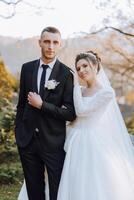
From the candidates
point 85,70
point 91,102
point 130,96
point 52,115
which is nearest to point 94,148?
point 91,102

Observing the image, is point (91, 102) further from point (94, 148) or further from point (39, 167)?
point (39, 167)

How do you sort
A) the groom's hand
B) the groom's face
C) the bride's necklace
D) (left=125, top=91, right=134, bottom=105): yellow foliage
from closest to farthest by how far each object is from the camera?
the groom's hand, the groom's face, the bride's necklace, (left=125, top=91, right=134, bottom=105): yellow foliage

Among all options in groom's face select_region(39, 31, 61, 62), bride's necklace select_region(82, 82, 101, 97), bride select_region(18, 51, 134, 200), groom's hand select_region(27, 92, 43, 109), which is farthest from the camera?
bride's necklace select_region(82, 82, 101, 97)

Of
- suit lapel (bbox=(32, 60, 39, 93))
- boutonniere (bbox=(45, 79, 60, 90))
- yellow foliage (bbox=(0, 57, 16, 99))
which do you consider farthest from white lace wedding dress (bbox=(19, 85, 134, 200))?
yellow foliage (bbox=(0, 57, 16, 99))

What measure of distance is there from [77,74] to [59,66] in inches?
7.9

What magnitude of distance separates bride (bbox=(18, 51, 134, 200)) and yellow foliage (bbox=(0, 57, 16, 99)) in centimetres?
638

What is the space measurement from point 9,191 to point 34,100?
389 cm

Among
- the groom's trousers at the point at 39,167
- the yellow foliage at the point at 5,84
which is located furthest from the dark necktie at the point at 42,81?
the yellow foliage at the point at 5,84

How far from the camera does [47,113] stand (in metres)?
4.27

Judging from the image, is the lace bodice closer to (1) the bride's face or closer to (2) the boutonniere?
(1) the bride's face

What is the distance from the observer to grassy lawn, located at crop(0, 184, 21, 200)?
23.4 ft

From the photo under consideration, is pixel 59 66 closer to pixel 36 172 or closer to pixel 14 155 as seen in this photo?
pixel 36 172

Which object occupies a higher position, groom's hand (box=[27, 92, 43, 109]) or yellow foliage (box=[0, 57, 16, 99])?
yellow foliage (box=[0, 57, 16, 99])

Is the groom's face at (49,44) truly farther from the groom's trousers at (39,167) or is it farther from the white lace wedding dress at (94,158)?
the groom's trousers at (39,167)
